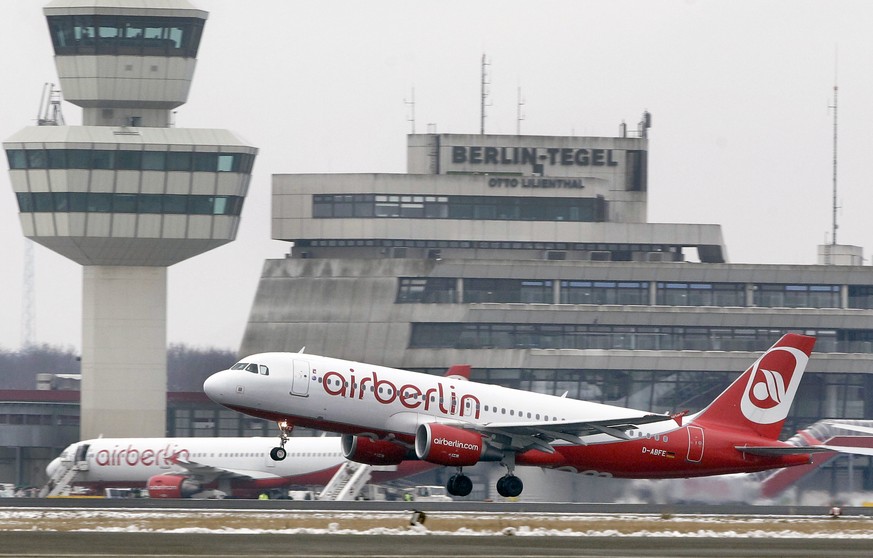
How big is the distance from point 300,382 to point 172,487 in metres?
35.9

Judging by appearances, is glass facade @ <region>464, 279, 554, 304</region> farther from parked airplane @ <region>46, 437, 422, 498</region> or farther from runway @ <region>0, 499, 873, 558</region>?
runway @ <region>0, 499, 873, 558</region>

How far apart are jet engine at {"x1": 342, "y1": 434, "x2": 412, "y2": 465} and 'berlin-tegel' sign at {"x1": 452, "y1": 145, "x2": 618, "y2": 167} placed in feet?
243

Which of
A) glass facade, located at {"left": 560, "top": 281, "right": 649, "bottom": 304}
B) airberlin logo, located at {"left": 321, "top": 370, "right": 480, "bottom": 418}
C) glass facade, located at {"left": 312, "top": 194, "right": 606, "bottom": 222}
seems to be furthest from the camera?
glass facade, located at {"left": 312, "top": 194, "right": 606, "bottom": 222}

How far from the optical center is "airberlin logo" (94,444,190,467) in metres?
108

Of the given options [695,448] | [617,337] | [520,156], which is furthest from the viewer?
[520,156]

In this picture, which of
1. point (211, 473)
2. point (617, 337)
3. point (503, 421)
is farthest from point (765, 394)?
point (617, 337)

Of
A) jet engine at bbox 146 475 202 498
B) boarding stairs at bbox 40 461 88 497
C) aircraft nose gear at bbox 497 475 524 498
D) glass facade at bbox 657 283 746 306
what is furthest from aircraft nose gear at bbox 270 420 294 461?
glass facade at bbox 657 283 746 306

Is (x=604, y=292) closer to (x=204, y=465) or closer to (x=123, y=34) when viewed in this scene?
(x=123, y=34)

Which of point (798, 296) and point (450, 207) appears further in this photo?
point (798, 296)

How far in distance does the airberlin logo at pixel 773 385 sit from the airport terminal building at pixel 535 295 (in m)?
53.6

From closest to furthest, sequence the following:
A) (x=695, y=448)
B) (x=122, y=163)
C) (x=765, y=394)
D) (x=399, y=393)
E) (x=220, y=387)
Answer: (x=220, y=387) < (x=399, y=393) < (x=695, y=448) < (x=765, y=394) < (x=122, y=163)

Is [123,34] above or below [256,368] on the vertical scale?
above

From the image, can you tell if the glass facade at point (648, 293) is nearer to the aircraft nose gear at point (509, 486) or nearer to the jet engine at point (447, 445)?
the aircraft nose gear at point (509, 486)

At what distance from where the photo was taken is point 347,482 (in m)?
101
